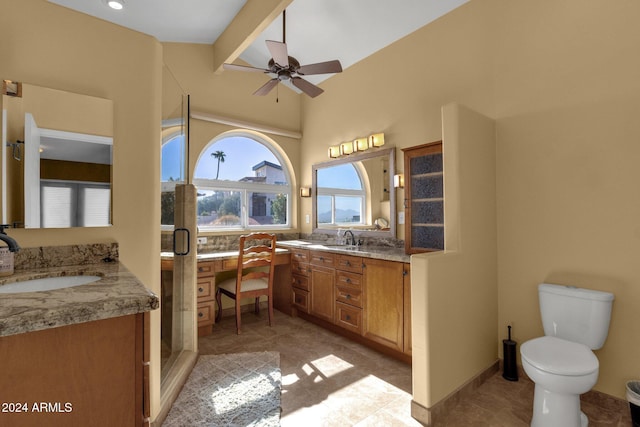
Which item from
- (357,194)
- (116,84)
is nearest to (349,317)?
(357,194)

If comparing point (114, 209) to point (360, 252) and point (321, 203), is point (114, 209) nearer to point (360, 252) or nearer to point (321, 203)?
point (360, 252)

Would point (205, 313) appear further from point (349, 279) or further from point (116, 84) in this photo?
point (116, 84)

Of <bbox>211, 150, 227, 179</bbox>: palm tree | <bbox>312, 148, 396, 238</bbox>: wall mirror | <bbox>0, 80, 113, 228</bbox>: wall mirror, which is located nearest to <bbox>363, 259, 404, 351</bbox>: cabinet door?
<bbox>312, 148, 396, 238</bbox>: wall mirror

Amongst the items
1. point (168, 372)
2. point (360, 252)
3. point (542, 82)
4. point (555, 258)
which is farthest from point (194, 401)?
point (542, 82)

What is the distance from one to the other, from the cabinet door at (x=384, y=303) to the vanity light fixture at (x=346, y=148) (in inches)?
62.6

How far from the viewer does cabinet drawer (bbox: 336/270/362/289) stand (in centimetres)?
290

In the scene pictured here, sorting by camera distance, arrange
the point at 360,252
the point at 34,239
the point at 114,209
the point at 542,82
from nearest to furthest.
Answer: the point at 34,239 → the point at 114,209 → the point at 542,82 → the point at 360,252

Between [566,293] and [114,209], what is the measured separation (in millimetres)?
2834

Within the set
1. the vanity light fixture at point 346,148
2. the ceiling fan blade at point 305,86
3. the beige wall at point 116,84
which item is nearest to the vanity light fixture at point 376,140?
the vanity light fixture at point 346,148

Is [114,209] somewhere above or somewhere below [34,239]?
above

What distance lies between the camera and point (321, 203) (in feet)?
14.3

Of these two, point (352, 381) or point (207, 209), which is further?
point (207, 209)

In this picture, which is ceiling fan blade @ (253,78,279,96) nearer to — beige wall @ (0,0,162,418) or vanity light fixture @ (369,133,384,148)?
vanity light fixture @ (369,133,384,148)

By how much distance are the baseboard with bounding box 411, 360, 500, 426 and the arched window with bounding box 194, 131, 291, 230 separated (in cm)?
312
